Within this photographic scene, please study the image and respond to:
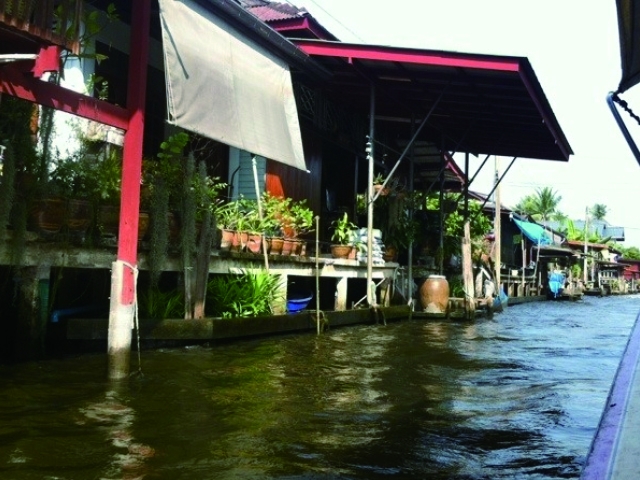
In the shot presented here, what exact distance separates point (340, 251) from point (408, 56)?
366cm

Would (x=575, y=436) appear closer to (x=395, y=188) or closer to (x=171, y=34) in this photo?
(x=171, y=34)

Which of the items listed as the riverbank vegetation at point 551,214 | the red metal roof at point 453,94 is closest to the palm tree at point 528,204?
the riverbank vegetation at point 551,214

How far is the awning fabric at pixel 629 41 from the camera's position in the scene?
2977 mm

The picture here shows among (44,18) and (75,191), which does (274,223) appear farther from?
(44,18)

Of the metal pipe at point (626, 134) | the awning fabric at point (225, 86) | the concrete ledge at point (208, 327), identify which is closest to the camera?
Answer: the metal pipe at point (626, 134)

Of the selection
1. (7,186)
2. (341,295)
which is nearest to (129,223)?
(7,186)

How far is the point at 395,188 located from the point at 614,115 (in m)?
11.6

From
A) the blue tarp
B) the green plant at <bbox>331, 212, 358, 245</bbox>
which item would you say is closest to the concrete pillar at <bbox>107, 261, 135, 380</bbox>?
the green plant at <bbox>331, 212, 358, 245</bbox>

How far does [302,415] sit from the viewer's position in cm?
509

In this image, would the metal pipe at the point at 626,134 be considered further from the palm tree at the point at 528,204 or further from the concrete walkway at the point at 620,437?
the palm tree at the point at 528,204

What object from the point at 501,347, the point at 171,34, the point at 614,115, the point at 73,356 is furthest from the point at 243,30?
the point at 614,115

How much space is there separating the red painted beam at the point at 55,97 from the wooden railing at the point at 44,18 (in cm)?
35

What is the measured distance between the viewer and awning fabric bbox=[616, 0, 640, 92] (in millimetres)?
2977

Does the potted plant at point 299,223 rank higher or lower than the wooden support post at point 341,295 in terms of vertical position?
higher
